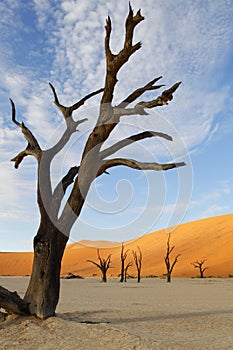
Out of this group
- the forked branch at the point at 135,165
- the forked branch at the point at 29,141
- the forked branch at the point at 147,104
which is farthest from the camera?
the forked branch at the point at 29,141

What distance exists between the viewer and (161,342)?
6332 millimetres

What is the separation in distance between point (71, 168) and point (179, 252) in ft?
202

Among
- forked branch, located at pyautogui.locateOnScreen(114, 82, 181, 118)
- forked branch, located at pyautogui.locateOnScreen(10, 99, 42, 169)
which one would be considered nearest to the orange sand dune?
forked branch, located at pyautogui.locateOnScreen(10, 99, 42, 169)

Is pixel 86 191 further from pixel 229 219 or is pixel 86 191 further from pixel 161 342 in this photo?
pixel 229 219

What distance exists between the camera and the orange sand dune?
57691 mm

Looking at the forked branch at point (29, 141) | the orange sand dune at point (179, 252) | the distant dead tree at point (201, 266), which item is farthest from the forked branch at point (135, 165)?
the orange sand dune at point (179, 252)

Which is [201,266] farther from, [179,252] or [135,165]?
[135,165]

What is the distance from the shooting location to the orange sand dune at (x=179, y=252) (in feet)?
189

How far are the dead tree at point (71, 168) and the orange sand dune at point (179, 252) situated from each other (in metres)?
40.2

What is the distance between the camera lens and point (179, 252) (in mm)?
69000

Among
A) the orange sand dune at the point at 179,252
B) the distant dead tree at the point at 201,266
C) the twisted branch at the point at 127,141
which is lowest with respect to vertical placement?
the twisted branch at the point at 127,141

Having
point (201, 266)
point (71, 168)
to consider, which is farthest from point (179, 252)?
point (71, 168)

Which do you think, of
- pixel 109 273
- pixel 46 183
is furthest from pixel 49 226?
pixel 109 273

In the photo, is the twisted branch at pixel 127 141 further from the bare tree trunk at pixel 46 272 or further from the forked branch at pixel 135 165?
the bare tree trunk at pixel 46 272
